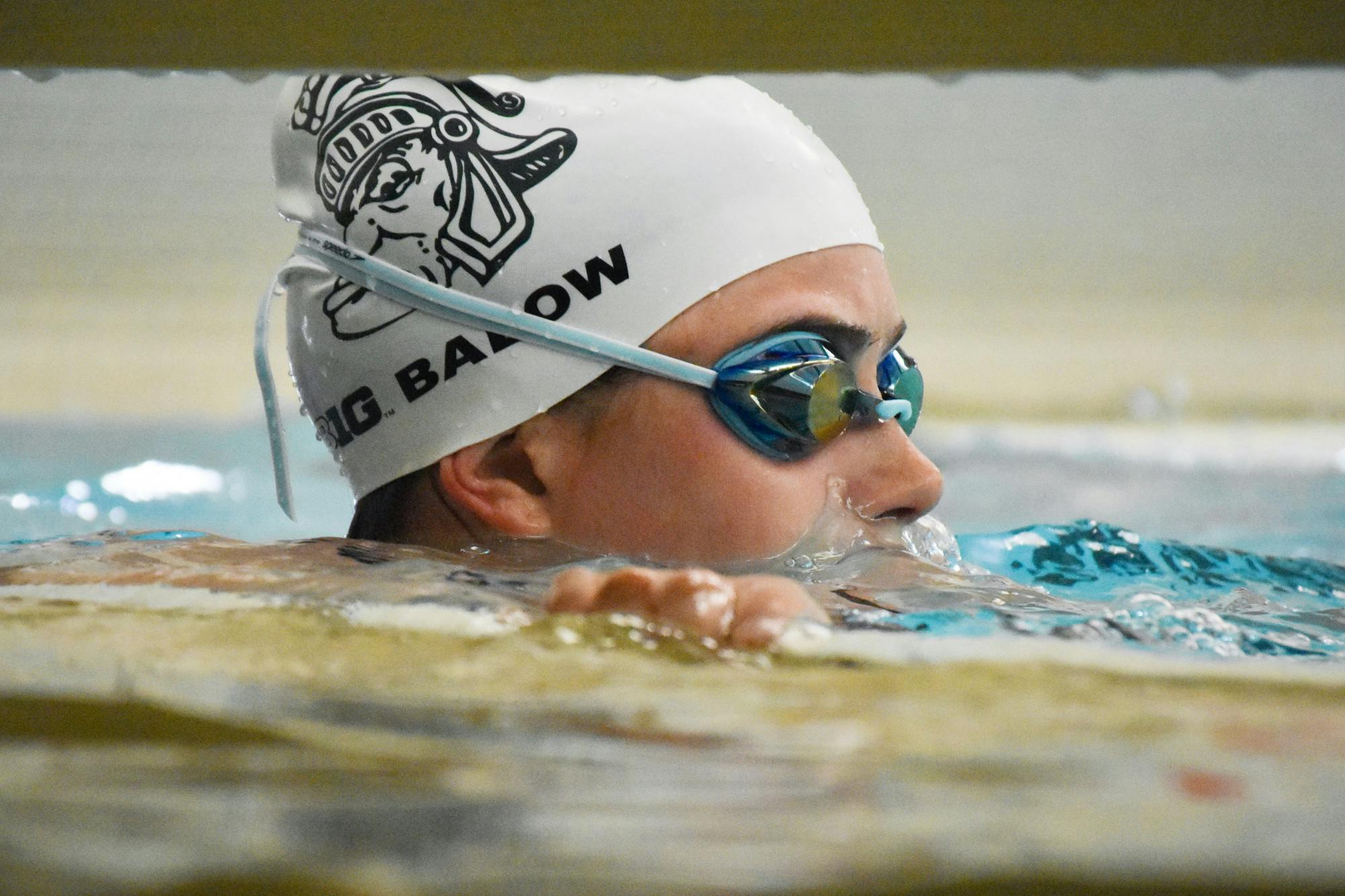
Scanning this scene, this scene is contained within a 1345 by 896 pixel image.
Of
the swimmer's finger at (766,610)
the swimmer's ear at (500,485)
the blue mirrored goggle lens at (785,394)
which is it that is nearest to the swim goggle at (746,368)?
the blue mirrored goggle lens at (785,394)

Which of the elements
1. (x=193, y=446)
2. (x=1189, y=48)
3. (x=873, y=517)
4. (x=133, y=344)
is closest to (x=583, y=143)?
(x=873, y=517)

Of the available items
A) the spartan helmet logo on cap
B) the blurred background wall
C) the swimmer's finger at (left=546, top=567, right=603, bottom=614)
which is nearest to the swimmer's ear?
the spartan helmet logo on cap

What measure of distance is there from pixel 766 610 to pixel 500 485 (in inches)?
33.4

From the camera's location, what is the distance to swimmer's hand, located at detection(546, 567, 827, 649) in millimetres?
Answer: 1009

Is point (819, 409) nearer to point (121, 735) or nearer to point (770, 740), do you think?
point (770, 740)

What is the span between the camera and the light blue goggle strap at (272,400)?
6.24 feet

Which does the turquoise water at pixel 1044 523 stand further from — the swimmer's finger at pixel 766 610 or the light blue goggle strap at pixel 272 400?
the light blue goggle strap at pixel 272 400

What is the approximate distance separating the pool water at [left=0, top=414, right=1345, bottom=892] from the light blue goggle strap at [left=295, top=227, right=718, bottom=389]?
54 centimetres

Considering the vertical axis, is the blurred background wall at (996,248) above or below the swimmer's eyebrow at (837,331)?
above

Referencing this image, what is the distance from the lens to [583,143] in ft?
5.91

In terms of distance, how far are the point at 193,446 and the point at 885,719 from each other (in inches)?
232

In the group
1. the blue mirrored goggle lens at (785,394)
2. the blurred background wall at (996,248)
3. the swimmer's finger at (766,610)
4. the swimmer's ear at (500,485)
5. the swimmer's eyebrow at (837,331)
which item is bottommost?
the swimmer's finger at (766,610)

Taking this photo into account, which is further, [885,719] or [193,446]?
[193,446]

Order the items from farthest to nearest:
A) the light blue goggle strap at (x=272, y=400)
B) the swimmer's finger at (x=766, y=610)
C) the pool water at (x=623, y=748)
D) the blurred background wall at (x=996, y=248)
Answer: the blurred background wall at (x=996, y=248) → the light blue goggle strap at (x=272, y=400) → the swimmer's finger at (x=766, y=610) → the pool water at (x=623, y=748)
